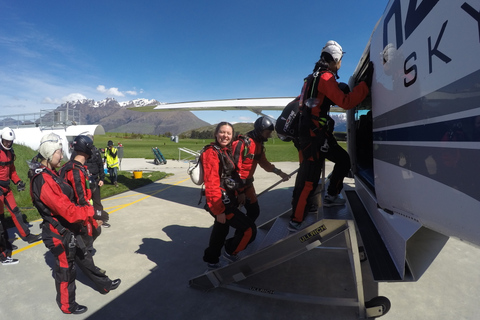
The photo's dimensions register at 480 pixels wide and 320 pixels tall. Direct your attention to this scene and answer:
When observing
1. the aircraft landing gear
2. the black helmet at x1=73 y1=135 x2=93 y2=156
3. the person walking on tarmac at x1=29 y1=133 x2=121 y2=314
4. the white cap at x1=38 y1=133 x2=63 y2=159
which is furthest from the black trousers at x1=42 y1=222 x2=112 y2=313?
the aircraft landing gear

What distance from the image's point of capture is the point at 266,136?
14.6ft

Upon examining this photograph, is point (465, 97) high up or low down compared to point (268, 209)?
up

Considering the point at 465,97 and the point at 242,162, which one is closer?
the point at 465,97

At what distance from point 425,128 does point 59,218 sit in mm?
3791

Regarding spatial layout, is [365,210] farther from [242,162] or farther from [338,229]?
[242,162]

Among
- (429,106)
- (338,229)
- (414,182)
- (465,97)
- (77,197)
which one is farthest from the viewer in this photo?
(77,197)

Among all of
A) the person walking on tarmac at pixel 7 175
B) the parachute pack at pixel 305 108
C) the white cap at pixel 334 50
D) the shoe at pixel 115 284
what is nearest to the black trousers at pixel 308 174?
the parachute pack at pixel 305 108

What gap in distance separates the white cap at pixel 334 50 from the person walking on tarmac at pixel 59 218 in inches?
135

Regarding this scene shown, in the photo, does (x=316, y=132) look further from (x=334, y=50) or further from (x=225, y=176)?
(x=225, y=176)

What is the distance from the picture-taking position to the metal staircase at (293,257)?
2938mm

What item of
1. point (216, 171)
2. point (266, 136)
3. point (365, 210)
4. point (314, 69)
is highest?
point (314, 69)

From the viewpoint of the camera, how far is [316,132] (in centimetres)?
314

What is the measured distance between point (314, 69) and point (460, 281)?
3762 mm

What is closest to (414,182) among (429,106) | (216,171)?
(429,106)
